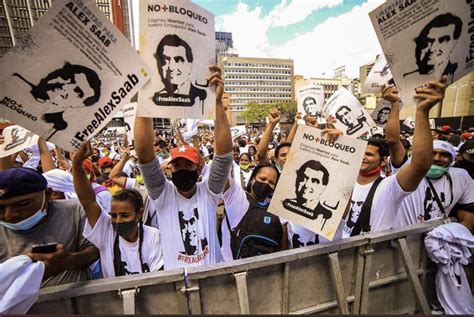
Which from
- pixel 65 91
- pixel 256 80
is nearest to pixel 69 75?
pixel 65 91

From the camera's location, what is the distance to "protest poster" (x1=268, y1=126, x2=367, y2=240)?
1.87 metres

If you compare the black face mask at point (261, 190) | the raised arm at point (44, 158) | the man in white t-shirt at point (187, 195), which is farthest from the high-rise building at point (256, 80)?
the man in white t-shirt at point (187, 195)

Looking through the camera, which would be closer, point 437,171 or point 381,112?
point 437,171

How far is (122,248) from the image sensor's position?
79.1 inches

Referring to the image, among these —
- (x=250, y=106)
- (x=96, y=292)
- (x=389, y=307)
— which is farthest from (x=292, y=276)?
(x=250, y=106)

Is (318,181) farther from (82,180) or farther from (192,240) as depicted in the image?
(82,180)

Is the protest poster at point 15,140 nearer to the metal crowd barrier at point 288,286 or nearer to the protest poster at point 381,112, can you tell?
the metal crowd barrier at point 288,286

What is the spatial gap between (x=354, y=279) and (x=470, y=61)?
1.81 metres

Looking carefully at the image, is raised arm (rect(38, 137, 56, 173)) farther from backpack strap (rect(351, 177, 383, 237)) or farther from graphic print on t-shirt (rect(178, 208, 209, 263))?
backpack strap (rect(351, 177, 383, 237))

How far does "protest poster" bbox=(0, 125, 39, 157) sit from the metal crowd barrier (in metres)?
2.69

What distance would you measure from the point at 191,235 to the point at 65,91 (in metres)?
1.31

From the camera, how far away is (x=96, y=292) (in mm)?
1474

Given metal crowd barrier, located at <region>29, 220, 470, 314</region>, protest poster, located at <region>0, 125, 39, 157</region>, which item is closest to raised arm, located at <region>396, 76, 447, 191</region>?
metal crowd barrier, located at <region>29, 220, 470, 314</region>

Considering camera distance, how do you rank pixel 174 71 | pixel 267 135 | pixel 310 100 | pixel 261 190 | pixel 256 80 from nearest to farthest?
pixel 174 71 < pixel 261 190 < pixel 267 135 < pixel 310 100 < pixel 256 80
